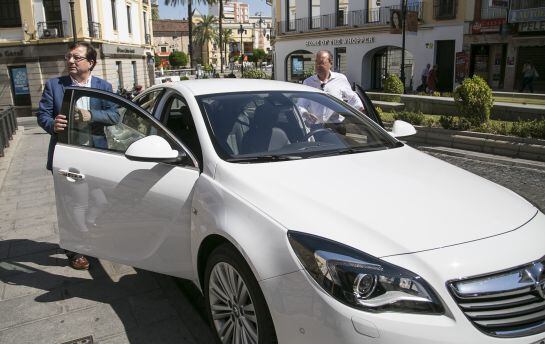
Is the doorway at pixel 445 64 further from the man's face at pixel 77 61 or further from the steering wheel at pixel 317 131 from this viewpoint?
the man's face at pixel 77 61

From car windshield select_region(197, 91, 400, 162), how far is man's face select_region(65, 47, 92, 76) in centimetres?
143

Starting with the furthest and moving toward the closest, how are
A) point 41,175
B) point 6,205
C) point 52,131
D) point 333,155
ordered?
point 41,175 < point 6,205 < point 52,131 < point 333,155

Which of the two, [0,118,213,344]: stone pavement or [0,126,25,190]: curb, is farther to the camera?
[0,126,25,190]: curb

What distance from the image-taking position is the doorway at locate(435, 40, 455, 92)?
2873 centimetres

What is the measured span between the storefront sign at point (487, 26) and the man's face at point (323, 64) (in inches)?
930

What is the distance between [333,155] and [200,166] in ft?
2.72

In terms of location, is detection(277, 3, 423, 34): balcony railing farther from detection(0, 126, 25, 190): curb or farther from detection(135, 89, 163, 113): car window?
detection(135, 89, 163, 113): car window

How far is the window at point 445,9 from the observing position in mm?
28188

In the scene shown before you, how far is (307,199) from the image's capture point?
2.42 metres

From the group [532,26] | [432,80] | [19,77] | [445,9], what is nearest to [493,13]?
[532,26]

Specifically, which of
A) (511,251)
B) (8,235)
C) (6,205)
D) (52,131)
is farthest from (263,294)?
(6,205)

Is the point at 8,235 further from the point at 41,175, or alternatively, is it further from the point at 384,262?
the point at 384,262

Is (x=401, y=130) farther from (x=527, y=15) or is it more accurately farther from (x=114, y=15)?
(x=114, y=15)

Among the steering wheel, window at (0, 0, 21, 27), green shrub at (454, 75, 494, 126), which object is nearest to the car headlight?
the steering wheel
